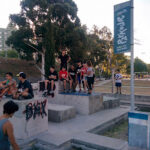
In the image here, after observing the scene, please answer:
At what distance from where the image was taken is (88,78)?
29.3ft

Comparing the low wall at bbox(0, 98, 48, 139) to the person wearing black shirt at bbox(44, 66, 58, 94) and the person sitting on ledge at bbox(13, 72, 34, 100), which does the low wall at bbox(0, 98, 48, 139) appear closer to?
the person sitting on ledge at bbox(13, 72, 34, 100)

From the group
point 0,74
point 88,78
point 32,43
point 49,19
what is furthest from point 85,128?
point 0,74

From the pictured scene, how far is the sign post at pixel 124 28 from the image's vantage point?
5141 mm

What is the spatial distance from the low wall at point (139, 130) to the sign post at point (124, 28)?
2.37ft

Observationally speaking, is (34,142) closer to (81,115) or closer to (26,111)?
(26,111)

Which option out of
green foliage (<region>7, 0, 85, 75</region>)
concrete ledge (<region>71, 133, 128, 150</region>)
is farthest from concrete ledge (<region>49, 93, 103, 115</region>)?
green foliage (<region>7, 0, 85, 75</region>)

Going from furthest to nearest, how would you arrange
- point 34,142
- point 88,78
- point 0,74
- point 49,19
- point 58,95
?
point 0,74 → point 49,19 → point 58,95 → point 88,78 → point 34,142

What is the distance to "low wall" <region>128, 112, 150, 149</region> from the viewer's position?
4.26 meters

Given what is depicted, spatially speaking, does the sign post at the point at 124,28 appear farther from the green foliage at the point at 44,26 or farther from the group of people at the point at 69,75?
the green foliage at the point at 44,26

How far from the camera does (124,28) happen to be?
17.3 ft

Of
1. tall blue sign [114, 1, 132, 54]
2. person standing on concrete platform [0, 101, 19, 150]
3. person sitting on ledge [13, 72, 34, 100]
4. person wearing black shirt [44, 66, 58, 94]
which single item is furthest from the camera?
person wearing black shirt [44, 66, 58, 94]

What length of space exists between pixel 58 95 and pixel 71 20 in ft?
63.8

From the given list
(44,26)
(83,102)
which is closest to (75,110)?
(83,102)

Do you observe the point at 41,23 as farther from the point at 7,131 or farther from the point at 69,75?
the point at 7,131
